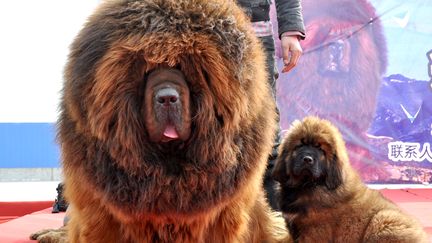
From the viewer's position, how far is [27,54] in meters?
3.90

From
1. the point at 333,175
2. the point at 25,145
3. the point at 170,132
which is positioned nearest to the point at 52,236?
the point at 170,132

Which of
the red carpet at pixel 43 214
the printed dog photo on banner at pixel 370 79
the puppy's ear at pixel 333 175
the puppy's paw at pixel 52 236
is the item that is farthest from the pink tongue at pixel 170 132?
the printed dog photo on banner at pixel 370 79

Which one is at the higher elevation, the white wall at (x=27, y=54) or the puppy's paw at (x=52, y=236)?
the white wall at (x=27, y=54)

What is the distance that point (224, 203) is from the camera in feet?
5.14

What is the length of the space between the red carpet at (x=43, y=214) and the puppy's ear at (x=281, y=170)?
1.11m

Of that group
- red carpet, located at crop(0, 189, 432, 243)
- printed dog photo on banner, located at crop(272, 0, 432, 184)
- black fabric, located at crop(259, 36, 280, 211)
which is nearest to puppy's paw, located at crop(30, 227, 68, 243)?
red carpet, located at crop(0, 189, 432, 243)

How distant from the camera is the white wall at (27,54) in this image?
3895 millimetres

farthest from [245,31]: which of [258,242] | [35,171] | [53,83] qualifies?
[35,171]

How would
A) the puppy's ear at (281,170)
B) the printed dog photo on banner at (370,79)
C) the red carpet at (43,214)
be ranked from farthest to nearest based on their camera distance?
the printed dog photo on banner at (370,79), the red carpet at (43,214), the puppy's ear at (281,170)

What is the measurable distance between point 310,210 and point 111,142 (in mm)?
1044

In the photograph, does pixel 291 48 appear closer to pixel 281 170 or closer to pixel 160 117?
pixel 281 170

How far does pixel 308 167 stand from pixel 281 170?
142 mm

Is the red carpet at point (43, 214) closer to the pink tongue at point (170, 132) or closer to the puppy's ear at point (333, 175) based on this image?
the puppy's ear at point (333, 175)

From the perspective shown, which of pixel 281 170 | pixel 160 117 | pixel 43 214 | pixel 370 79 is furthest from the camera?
pixel 370 79
